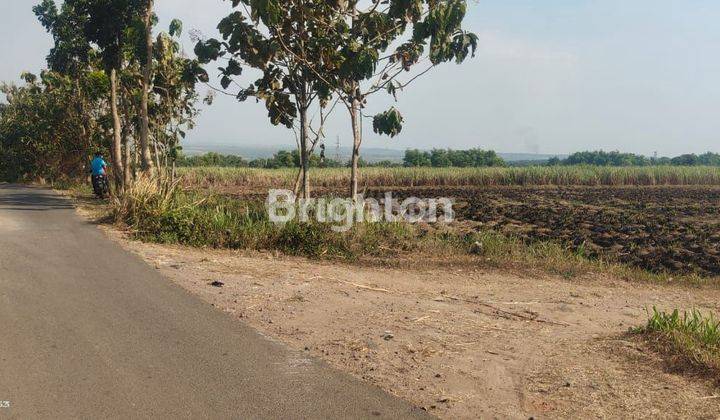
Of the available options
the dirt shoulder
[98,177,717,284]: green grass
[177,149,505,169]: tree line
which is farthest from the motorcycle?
[177,149,505,169]: tree line

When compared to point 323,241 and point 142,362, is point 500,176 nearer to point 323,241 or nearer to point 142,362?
point 323,241

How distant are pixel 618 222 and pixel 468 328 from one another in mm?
13968

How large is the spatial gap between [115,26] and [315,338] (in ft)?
41.8

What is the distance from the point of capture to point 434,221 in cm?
1905

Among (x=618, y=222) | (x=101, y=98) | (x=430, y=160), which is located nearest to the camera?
(x=618, y=222)

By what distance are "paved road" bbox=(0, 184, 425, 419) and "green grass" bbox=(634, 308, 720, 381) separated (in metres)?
2.53

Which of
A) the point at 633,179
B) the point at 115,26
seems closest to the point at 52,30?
the point at 115,26

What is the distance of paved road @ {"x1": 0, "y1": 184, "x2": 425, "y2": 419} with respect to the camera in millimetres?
4293

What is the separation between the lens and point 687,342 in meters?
5.64

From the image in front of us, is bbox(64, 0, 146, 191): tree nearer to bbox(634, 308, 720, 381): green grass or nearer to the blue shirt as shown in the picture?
the blue shirt

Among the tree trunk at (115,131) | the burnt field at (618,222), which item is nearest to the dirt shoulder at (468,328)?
the burnt field at (618,222)

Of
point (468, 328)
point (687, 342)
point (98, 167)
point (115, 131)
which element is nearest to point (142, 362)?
point (468, 328)

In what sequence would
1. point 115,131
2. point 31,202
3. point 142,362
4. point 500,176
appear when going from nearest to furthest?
point 142,362 < point 31,202 < point 115,131 < point 500,176

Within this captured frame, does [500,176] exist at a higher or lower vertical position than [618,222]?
higher
